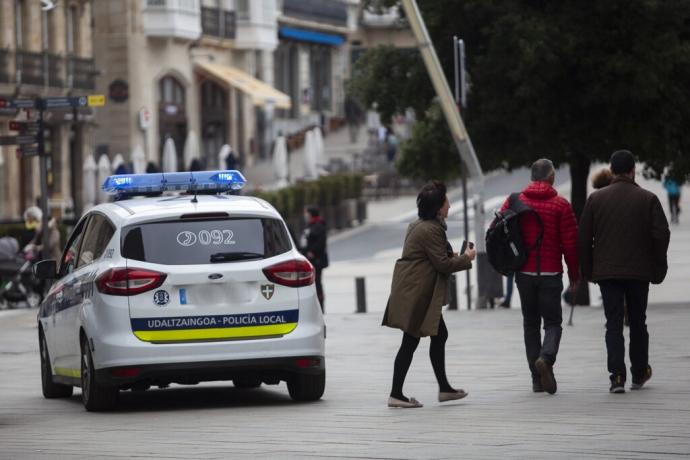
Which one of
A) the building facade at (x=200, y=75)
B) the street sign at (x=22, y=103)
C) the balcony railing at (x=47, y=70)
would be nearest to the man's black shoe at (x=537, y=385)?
the street sign at (x=22, y=103)

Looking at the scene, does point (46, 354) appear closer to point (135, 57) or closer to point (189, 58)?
point (135, 57)

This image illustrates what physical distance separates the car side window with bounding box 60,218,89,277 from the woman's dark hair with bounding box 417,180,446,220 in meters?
2.92

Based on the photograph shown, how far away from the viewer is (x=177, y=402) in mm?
14359

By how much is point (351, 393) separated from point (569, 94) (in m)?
12.5

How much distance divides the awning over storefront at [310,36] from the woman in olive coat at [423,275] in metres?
64.2

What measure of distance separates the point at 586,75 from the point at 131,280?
13684mm

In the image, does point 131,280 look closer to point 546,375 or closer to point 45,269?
point 45,269

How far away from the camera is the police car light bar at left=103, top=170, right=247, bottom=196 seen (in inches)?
559

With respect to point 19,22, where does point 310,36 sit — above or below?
below

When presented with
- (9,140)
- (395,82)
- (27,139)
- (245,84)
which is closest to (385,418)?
(27,139)

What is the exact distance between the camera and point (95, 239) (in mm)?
13945

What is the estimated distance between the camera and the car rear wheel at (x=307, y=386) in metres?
13.6

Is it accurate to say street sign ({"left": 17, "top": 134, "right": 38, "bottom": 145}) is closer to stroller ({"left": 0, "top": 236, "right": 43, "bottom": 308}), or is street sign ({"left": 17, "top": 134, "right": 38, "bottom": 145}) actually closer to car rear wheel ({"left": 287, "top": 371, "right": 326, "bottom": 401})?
stroller ({"left": 0, "top": 236, "right": 43, "bottom": 308})

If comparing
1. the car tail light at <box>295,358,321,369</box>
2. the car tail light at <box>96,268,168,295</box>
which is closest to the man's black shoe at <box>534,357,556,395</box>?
the car tail light at <box>295,358,321,369</box>
